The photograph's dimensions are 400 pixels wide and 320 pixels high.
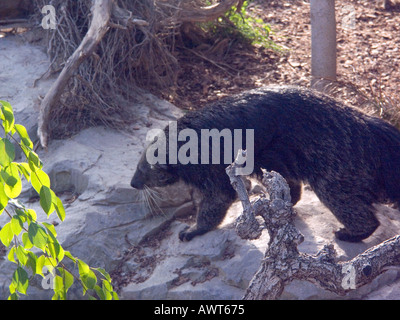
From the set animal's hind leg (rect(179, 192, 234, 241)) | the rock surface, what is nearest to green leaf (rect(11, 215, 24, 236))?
the rock surface

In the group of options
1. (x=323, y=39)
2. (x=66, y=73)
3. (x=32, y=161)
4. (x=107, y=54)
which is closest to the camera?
(x=32, y=161)

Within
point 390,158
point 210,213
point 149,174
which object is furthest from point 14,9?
point 390,158

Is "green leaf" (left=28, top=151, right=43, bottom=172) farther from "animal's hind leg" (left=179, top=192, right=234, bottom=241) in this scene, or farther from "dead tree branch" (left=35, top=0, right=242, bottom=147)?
"dead tree branch" (left=35, top=0, right=242, bottom=147)

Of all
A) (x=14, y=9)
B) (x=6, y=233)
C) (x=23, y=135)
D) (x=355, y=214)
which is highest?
(x=14, y=9)

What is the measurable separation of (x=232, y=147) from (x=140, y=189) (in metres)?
0.98

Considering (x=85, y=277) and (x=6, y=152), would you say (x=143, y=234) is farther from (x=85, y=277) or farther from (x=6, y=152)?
(x=6, y=152)

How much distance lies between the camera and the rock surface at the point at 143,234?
4.42 meters

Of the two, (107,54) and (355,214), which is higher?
(107,54)

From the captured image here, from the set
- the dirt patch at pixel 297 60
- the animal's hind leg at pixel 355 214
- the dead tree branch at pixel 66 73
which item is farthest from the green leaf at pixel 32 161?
the dirt patch at pixel 297 60

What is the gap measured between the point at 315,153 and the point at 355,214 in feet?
1.98

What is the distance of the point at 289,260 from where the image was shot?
3.23 meters

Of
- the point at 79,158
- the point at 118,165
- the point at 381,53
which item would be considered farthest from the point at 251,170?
the point at 381,53

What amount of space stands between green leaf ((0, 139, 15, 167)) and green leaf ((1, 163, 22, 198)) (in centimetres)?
4

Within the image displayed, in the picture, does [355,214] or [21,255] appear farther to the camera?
[355,214]
